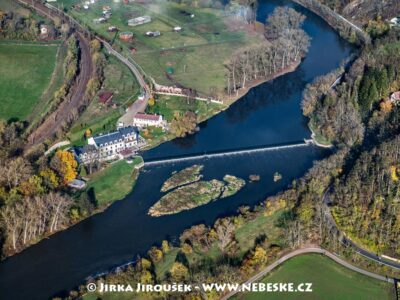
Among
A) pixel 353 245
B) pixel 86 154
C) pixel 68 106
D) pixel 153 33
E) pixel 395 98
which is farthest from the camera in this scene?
pixel 153 33

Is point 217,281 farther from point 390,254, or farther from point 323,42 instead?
point 323,42

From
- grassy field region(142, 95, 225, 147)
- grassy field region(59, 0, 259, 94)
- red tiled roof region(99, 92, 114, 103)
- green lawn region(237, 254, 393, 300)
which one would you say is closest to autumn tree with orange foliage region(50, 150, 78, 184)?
grassy field region(142, 95, 225, 147)

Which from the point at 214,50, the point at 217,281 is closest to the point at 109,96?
the point at 214,50

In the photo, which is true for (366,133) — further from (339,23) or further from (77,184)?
(339,23)

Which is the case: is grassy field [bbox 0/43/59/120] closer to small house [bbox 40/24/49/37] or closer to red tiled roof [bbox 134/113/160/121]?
small house [bbox 40/24/49/37]

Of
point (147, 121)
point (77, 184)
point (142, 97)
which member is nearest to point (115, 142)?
point (147, 121)

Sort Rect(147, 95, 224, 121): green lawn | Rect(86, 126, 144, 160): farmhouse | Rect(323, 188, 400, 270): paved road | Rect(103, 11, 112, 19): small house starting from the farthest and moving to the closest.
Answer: Rect(103, 11, 112, 19): small house → Rect(147, 95, 224, 121): green lawn → Rect(86, 126, 144, 160): farmhouse → Rect(323, 188, 400, 270): paved road
